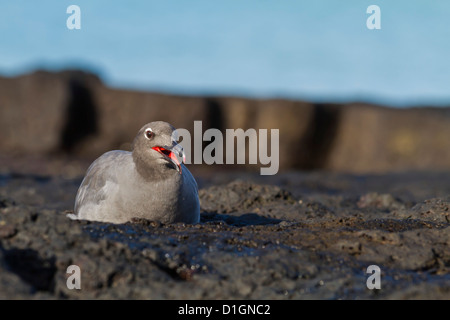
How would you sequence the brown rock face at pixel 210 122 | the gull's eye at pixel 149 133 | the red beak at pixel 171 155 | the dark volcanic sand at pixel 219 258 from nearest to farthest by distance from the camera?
1. the dark volcanic sand at pixel 219 258
2. the red beak at pixel 171 155
3. the gull's eye at pixel 149 133
4. the brown rock face at pixel 210 122

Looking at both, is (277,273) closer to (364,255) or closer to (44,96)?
(364,255)

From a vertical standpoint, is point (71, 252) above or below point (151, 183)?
below

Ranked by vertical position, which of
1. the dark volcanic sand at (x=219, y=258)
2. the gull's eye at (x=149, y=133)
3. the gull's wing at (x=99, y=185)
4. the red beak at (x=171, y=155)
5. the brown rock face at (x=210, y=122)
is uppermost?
the brown rock face at (x=210, y=122)

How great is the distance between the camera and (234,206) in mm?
7164

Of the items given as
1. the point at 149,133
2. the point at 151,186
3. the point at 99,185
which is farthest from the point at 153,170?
the point at 99,185

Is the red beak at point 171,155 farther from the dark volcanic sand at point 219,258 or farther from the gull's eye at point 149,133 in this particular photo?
the dark volcanic sand at point 219,258

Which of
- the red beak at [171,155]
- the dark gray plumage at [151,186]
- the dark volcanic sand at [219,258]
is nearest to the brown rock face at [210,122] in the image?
the dark gray plumage at [151,186]

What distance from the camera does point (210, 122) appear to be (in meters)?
22.2

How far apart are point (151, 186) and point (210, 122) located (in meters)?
16.9

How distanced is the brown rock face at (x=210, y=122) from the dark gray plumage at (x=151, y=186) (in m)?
16.5

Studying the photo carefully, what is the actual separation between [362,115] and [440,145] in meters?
2.71

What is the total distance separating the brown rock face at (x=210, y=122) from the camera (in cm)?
2227

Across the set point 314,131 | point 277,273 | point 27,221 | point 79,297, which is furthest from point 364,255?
point 314,131

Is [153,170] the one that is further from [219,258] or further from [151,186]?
[219,258]
